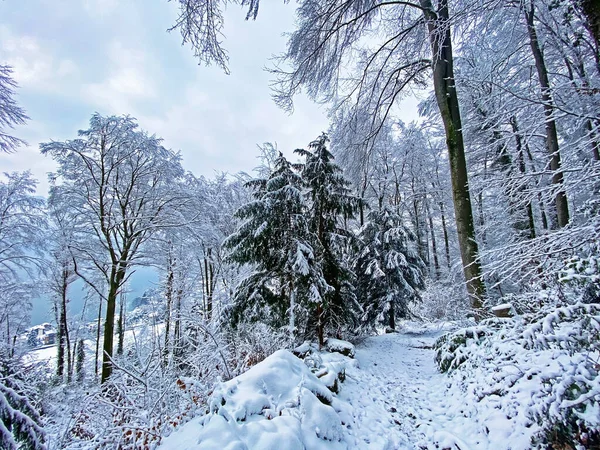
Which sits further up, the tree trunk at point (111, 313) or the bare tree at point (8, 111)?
the bare tree at point (8, 111)

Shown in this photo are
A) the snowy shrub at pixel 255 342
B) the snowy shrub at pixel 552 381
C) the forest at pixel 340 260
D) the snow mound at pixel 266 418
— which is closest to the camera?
the snowy shrub at pixel 552 381

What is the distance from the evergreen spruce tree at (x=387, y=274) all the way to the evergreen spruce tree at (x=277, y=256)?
3722 mm

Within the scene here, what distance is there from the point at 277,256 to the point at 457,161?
4.62 m

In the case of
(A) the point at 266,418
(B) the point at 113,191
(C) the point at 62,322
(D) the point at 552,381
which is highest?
(B) the point at 113,191

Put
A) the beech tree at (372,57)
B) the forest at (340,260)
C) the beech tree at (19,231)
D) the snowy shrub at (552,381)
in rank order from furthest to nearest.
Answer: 1. the beech tree at (19,231)
2. the beech tree at (372,57)
3. the forest at (340,260)
4. the snowy shrub at (552,381)

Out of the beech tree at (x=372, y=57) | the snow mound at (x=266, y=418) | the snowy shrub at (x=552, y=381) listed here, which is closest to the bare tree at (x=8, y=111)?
the beech tree at (x=372, y=57)

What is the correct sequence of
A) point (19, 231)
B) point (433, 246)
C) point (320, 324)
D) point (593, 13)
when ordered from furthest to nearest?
1. point (433, 246)
2. point (19, 231)
3. point (320, 324)
4. point (593, 13)

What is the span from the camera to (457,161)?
15.0ft

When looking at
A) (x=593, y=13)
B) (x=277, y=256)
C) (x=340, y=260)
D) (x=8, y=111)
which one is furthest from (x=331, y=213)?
(x=8, y=111)

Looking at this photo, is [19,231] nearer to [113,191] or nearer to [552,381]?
[113,191]

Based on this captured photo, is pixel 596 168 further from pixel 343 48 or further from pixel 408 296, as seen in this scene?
pixel 408 296

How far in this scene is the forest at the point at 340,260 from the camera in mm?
2525

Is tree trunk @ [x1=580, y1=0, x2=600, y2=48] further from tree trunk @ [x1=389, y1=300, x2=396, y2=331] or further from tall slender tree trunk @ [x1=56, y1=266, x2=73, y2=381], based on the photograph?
tall slender tree trunk @ [x1=56, y1=266, x2=73, y2=381]

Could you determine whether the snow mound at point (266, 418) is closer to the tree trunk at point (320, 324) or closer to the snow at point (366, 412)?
the snow at point (366, 412)
